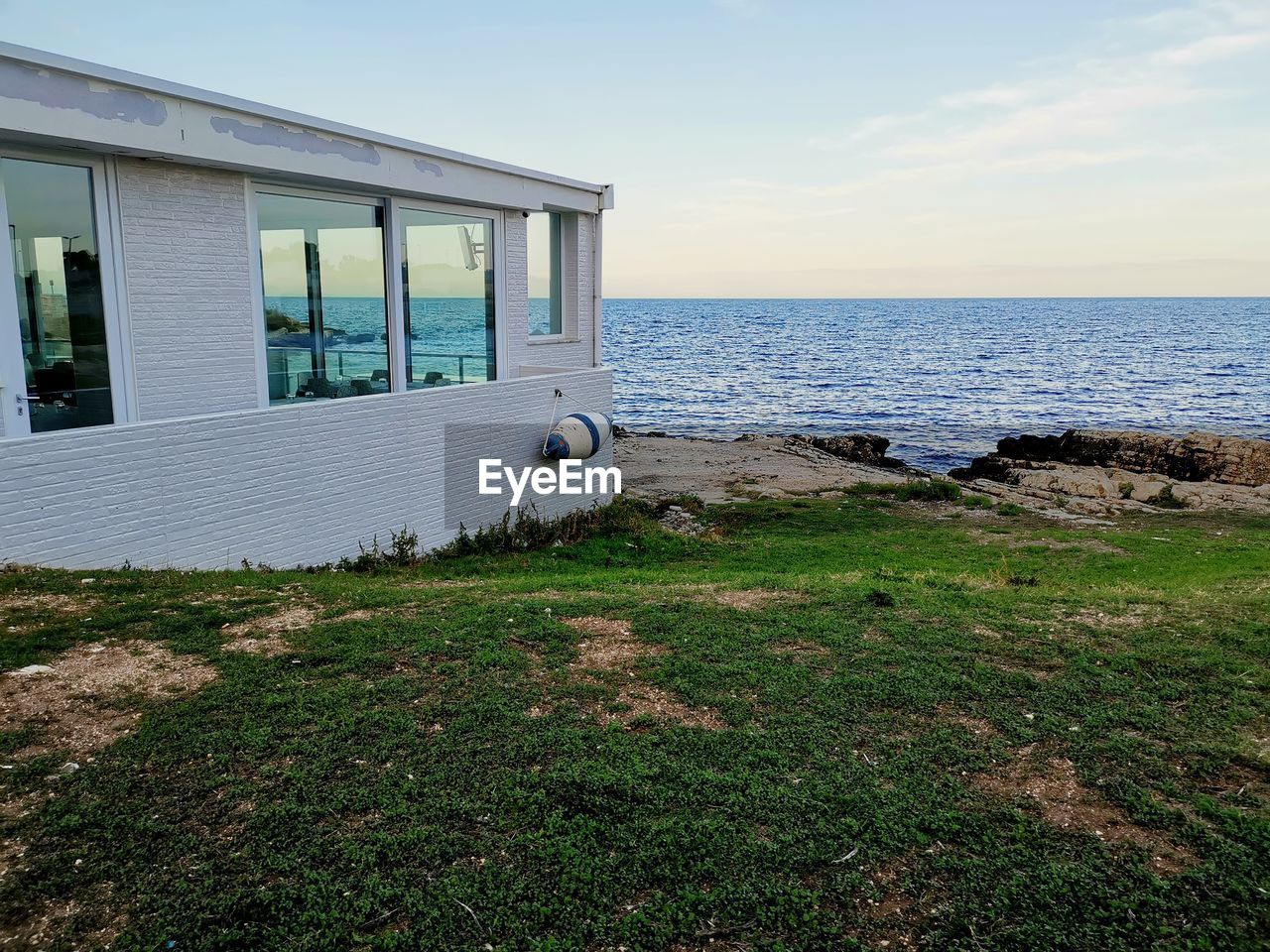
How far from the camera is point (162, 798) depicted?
14.1 feet

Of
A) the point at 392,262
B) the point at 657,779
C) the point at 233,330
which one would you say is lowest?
the point at 657,779

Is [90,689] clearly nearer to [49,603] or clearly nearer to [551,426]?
[49,603]

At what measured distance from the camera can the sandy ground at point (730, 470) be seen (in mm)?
19375

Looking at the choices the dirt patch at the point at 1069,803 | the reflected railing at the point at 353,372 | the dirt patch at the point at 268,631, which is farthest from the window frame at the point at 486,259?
the dirt patch at the point at 1069,803

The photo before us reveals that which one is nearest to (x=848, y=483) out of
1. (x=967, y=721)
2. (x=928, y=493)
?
(x=928, y=493)

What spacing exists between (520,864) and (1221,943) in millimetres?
2766

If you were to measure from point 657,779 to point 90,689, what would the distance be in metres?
3.36

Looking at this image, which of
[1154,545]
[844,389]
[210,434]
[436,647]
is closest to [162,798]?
[436,647]

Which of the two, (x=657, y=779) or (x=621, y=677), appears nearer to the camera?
(x=657, y=779)

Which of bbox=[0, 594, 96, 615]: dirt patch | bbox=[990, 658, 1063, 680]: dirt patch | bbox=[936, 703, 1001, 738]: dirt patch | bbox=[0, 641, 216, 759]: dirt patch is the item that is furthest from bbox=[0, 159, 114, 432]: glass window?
bbox=[990, 658, 1063, 680]: dirt patch

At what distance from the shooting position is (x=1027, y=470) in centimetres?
2341

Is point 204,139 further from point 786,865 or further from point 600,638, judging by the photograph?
point 786,865

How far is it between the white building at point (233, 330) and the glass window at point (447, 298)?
0.03m

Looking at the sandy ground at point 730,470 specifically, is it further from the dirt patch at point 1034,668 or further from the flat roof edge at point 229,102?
the dirt patch at point 1034,668
